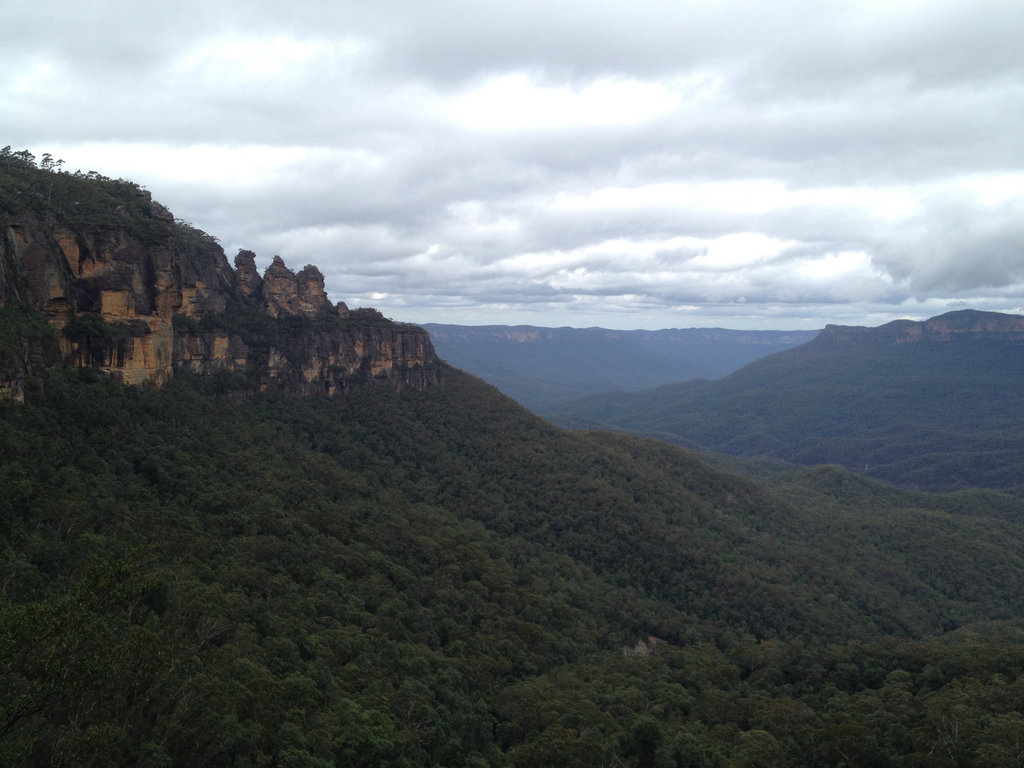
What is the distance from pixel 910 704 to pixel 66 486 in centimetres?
3637

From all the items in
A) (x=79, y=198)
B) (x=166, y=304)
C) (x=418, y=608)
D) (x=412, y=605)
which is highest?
(x=79, y=198)

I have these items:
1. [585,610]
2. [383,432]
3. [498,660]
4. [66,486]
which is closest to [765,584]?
[585,610]

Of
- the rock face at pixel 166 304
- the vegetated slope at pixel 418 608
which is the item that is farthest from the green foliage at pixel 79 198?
the vegetated slope at pixel 418 608

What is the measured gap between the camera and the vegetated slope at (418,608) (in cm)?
1861

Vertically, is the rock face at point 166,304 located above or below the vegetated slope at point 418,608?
above

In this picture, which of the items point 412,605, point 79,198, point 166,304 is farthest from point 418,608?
point 79,198

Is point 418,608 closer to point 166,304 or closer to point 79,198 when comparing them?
point 166,304

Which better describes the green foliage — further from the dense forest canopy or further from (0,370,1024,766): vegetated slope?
(0,370,1024,766): vegetated slope

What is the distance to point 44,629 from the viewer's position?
1475cm

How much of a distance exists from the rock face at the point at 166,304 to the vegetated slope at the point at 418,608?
2594mm

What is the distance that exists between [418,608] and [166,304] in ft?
91.7

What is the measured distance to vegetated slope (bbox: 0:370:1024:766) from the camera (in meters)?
18.6

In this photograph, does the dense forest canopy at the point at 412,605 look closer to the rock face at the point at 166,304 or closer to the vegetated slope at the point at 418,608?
the vegetated slope at the point at 418,608

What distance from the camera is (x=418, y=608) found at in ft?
107
